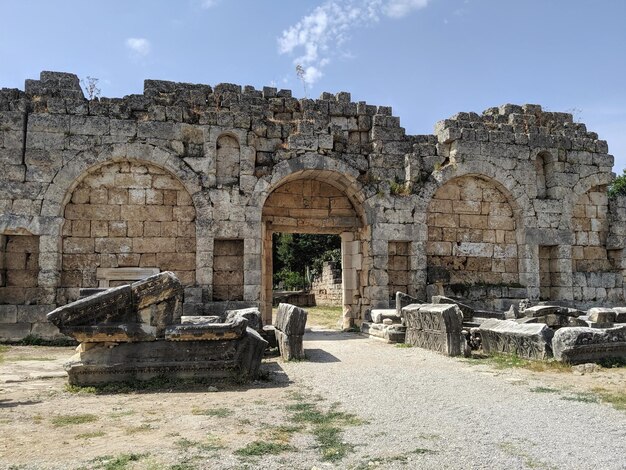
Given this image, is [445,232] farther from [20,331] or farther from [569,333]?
[20,331]

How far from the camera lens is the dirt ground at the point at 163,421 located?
4.13 metres

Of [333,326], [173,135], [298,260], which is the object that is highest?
[173,135]

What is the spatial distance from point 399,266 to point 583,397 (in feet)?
26.0

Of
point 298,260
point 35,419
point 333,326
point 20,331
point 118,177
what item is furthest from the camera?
point 298,260

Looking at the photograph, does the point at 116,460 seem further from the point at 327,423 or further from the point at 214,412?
the point at 327,423

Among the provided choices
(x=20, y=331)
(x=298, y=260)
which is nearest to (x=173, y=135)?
(x=20, y=331)

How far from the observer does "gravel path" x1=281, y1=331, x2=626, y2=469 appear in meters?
4.09

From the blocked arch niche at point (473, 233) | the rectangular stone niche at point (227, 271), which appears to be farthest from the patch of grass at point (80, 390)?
the blocked arch niche at point (473, 233)

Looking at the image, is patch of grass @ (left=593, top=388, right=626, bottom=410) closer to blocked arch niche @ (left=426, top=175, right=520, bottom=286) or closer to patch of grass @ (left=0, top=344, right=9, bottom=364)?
blocked arch niche @ (left=426, top=175, right=520, bottom=286)

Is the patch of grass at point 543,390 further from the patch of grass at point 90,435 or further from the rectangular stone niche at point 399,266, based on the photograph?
the rectangular stone niche at point 399,266

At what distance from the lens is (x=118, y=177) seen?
41.0 feet

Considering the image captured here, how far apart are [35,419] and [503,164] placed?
12.5 meters

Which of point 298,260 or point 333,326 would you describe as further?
point 298,260

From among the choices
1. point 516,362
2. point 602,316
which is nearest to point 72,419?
point 516,362
